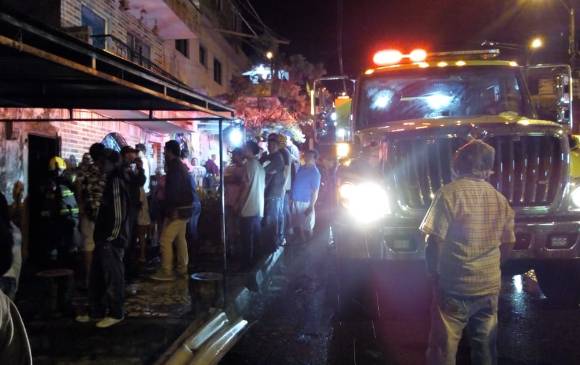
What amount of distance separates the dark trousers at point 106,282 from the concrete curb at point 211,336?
0.79m

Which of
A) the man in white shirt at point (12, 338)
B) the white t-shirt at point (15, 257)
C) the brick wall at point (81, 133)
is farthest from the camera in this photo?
the brick wall at point (81, 133)

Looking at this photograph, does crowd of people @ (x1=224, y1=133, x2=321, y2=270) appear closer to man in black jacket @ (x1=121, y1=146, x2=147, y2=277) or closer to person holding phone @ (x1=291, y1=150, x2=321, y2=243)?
person holding phone @ (x1=291, y1=150, x2=321, y2=243)

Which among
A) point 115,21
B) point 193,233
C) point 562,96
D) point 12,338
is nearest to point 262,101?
point 115,21

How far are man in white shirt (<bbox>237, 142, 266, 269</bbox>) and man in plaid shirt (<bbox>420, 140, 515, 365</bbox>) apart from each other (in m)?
4.07

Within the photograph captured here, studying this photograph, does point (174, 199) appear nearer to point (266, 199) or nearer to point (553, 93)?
point (266, 199)

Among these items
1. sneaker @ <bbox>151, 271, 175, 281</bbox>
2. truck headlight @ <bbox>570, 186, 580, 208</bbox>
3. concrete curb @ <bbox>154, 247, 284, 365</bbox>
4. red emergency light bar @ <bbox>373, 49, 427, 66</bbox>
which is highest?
red emergency light bar @ <bbox>373, 49, 427, 66</bbox>

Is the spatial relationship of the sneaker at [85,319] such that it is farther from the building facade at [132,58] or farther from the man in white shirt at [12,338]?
the man in white shirt at [12,338]

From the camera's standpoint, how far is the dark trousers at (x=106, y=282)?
493 centimetres

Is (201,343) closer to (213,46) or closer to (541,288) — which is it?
(541,288)

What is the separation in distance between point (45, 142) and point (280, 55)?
49.4ft

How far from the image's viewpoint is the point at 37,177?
28.8 ft

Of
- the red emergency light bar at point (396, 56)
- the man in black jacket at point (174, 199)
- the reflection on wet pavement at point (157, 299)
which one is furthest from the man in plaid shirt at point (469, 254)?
the man in black jacket at point (174, 199)

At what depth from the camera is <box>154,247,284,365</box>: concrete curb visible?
443 centimetres

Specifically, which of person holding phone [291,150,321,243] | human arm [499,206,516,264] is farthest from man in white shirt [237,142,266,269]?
human arm [499,206,516,264]
